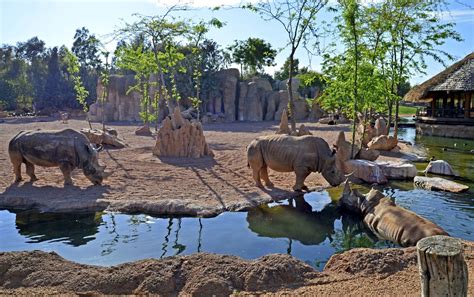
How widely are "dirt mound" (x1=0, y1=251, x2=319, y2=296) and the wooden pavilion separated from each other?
23601 mm

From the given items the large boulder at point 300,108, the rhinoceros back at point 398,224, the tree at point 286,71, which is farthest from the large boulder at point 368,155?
the tree at point 286,71

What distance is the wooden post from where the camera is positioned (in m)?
3.26

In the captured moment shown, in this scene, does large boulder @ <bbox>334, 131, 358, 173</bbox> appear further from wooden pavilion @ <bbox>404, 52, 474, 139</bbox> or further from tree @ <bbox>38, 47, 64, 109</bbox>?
tree @ <bbox>38, 47, 64, 109</bbox>

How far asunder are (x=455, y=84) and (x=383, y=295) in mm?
24110

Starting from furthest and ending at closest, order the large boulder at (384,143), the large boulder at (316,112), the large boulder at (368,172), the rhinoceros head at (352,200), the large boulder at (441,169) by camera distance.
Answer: the large boulder at (316,112) < the large boulder at (384,143) < the large boulder at (441,169) < the large boulder at (368,172) < the rhinoceros head at (352,200)

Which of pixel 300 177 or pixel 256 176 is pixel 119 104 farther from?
pixel 300 177

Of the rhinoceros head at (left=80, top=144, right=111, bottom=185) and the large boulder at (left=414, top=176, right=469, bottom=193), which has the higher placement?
the rhinoceros head at (left=80, top=144, right=111, bottom=185)

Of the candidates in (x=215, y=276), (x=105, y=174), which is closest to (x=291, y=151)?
(x=105, y=174)

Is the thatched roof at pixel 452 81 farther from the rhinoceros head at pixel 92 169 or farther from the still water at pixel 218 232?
the rhinoceros head at pixel 92 169

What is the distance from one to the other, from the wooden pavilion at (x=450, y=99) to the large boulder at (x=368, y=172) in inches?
633

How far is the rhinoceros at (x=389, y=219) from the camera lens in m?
6.89

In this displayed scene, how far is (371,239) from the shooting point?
7.55m

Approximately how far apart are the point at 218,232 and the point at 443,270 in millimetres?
4796

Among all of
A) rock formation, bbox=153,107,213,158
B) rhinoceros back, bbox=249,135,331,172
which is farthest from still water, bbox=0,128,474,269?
rock formation, bbox=153,107,213,158
